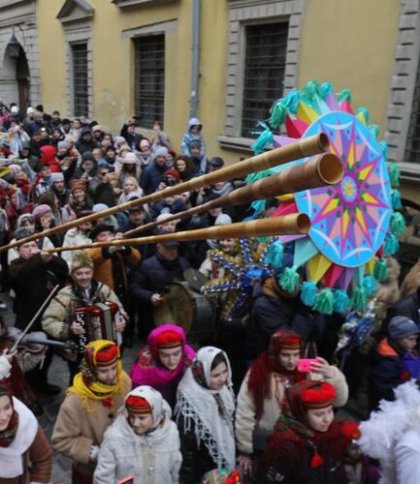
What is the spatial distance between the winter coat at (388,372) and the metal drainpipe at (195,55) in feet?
29.4

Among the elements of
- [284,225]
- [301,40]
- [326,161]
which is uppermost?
[301,40]

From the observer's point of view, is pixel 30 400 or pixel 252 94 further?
pixel 252 94

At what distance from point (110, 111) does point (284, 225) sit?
14809 millimetres

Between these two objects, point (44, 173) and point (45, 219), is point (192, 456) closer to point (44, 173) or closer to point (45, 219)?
point (45, 219)

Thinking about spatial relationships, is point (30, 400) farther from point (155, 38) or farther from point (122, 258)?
point (155, 38)

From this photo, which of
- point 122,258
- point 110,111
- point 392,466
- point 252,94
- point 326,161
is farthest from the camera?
point 110,111

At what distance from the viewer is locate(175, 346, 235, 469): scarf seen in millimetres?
2801

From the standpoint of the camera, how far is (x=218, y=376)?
2.84 metres

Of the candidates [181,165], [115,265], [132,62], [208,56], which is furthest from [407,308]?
[132,62]

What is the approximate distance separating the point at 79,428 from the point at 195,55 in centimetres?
987

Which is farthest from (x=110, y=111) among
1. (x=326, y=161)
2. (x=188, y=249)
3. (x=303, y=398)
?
(x=326, y=161)

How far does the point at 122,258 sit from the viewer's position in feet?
15.7

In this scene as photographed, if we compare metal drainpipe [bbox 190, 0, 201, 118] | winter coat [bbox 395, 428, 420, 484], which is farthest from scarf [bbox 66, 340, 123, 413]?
metal drainpipe [bbox 190, 0, 201, 118]

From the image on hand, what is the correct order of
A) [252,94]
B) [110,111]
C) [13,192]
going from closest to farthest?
1. [13,192]
2. [252,94]
3. [110,111]
